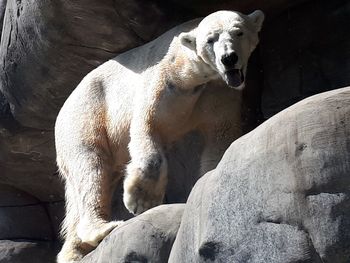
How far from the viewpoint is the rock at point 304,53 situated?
20.0ft

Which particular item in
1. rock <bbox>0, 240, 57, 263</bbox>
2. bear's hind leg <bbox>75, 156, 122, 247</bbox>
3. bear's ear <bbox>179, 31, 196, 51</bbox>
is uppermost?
bear's ear <bbox>179, 31, 196, 51</bbox>

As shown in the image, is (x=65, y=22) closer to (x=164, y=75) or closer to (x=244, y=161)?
(x=164, y=75)

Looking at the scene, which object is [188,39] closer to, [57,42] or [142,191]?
[142,191]

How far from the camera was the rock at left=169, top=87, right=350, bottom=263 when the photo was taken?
373cm

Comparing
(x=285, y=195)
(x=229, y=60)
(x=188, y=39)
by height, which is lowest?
(x=285, y=195)

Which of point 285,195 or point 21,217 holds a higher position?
point 285,195

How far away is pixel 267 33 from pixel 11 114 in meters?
2.34

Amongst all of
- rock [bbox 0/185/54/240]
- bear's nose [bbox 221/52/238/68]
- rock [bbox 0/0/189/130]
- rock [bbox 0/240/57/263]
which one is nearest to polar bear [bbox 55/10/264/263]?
bear's nose [bbox 221/52/238/68]

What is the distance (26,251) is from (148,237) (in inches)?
159

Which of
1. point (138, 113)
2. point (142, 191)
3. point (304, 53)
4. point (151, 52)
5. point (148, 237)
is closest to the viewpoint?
point (148, 237)

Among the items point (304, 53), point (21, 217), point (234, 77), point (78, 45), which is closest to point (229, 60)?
point (234, 77)

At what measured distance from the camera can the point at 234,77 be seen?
5.15 metres

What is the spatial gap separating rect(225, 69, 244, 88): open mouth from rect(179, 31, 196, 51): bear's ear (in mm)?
403

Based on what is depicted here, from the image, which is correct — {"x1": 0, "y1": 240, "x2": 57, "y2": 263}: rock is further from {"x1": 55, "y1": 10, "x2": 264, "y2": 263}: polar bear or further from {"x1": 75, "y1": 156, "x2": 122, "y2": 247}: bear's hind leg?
{"x1": 75, "y1": 156, "x2": 122, "y2": 247}: bear's hind leg
